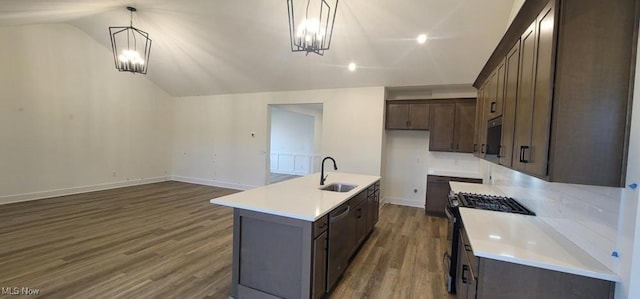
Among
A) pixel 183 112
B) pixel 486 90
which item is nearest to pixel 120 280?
pixel 486 90

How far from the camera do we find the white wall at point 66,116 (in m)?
4.96

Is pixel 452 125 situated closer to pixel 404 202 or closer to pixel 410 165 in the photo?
pixel 410 165

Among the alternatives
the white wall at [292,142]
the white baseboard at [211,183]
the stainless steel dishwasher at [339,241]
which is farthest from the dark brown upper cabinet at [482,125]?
the white wall at [292,142]

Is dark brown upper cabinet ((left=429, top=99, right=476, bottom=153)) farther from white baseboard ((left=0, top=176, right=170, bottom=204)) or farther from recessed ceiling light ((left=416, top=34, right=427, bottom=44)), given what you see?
white baseboard ((left=0, top=176, right=170, bottom=204))

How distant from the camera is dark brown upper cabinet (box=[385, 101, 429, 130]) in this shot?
536 centimetres

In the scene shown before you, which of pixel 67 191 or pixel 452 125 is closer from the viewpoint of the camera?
pixel 452 125

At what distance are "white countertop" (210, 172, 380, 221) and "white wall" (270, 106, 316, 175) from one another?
7160 millimetres

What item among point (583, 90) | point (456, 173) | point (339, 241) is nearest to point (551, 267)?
point (583, 90)

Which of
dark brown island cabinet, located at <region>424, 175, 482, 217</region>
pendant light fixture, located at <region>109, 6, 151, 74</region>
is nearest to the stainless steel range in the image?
dark brown island cabinet, located at <region>424, 175, 482, 217</region>

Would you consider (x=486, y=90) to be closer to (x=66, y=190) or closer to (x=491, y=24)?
(x=491, y=24)

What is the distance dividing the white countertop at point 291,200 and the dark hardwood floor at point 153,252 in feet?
2.95

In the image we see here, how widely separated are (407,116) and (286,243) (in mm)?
4200

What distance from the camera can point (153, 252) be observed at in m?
3.23

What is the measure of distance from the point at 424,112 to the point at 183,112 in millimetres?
6686
